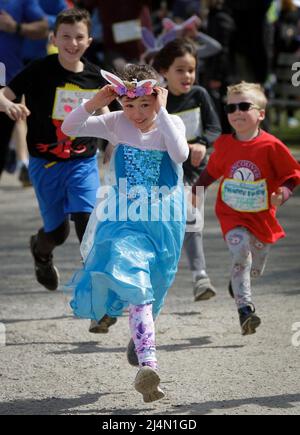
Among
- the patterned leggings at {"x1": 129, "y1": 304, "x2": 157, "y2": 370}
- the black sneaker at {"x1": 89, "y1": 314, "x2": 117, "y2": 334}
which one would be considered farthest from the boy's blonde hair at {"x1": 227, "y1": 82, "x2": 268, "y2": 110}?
the patterned leggings at {"x1": 129, "y1": 304, "x2": 157, "y2": 370}

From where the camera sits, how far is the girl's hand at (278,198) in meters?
6.48

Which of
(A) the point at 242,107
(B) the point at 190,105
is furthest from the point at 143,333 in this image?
(B) the point at 190,105

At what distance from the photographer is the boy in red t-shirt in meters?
6.79

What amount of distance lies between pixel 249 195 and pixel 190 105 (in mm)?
1121

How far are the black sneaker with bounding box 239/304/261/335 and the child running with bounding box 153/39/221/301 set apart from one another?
0.98m

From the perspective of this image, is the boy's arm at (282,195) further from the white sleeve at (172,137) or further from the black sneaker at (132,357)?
the black sneaker at (132,357)

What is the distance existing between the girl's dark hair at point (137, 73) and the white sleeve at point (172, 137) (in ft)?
0.63

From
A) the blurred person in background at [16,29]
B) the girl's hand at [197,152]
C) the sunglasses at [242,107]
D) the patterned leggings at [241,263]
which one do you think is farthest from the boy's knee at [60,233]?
the blurred person in background at [16,29]

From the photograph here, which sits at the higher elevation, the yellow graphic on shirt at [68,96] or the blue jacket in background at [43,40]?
the blue jacket in background at [43,40]

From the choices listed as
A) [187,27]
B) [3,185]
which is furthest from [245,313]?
[3,185]

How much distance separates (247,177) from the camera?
684 cm

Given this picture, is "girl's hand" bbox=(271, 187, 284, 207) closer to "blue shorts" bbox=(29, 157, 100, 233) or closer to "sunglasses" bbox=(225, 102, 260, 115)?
"sunglasses" bbox=(225, 102, 260, 115)
